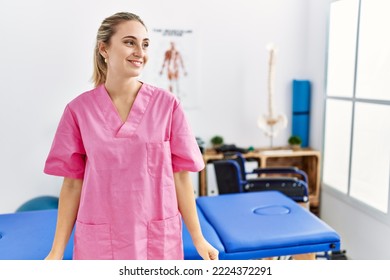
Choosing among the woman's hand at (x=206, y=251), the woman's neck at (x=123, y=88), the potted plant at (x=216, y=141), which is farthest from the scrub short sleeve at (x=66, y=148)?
the potted plant at (x=216, y=141)

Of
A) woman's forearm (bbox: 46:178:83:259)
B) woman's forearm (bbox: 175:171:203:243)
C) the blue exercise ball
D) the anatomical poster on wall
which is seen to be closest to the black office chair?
the anatomical poster on wall

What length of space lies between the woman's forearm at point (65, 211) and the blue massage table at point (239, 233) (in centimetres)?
25

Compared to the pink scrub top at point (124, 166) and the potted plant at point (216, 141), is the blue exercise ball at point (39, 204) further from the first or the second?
the potted plant at point (216, 141)

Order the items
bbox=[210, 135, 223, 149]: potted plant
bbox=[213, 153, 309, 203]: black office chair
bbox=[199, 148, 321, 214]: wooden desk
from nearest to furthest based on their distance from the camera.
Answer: bbox=[213, 153, 309, 203]: black office chair
bbox=[199, 148, 321, 214]: wooden desk
bbox=[210, 135, 223, 149]: potted plant

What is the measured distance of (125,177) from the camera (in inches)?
34.8

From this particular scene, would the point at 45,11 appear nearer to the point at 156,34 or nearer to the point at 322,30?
the point at 156,34

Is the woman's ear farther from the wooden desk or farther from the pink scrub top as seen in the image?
the wooden desk

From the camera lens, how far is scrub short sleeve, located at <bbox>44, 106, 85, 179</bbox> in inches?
35.0

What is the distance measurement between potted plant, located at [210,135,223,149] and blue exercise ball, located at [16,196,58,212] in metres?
1.21

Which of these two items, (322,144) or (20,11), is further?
(322,144)

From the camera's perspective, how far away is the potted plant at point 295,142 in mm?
2674

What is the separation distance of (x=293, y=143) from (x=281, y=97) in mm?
340
